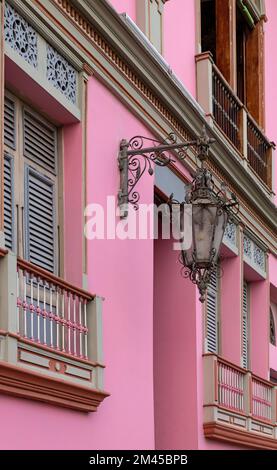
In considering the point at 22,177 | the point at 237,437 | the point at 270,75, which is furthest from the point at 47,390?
the point at 270,75

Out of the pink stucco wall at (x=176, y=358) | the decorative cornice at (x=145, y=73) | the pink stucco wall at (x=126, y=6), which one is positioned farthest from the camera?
the pink stucco wall at (x=176, y=358)

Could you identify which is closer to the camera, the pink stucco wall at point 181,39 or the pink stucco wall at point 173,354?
the pink stucco wall at point 173,354

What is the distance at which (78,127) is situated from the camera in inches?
421

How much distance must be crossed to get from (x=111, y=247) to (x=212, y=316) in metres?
4.51

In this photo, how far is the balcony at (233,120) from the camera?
14.6m

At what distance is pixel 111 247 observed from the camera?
36.1ft

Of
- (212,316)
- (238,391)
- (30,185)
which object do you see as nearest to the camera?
(30,185)

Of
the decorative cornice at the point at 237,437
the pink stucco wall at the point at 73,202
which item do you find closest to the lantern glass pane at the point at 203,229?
the pink stucco wall at the point at 73,202

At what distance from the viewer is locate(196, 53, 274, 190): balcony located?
14648 mm

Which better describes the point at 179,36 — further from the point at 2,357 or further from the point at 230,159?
the point at 2,357

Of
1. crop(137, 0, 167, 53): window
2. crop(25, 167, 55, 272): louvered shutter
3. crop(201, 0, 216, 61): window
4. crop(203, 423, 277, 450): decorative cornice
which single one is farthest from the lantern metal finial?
crop(201, 0, 216, 61): window

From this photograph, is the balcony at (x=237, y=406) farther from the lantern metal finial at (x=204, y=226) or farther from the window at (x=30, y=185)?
the window at (x=30, y=185)

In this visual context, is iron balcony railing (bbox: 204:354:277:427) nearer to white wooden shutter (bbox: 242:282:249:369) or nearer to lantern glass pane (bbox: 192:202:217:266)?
white wooden shutter (bbox: 242:282:249:369)

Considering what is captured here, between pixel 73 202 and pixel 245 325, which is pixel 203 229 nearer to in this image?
pixel 73 202
